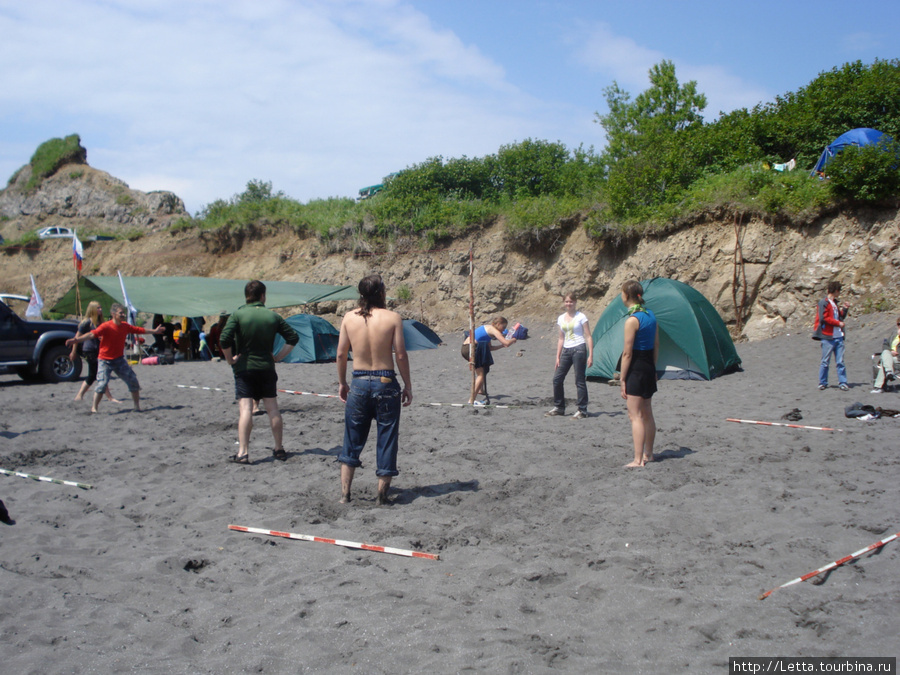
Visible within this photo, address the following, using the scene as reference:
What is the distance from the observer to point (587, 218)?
22.7 meters

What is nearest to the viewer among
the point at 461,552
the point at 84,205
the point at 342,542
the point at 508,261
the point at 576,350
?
the point at 461,552

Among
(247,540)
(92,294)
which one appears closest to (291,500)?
(247,540)

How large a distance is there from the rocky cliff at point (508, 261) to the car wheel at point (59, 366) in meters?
11.3

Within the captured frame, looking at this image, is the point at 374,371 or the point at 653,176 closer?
the point at 374,371

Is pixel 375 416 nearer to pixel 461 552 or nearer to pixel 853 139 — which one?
pixel 461 552

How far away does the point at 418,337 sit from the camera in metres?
21.5

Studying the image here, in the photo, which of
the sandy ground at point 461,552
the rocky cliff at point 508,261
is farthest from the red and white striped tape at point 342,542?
the rocky cliff at point 508,261

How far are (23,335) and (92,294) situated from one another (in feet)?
17.7

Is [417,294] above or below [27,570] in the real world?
above

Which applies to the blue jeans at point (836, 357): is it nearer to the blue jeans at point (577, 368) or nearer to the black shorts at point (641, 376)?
the blue jeans at point (577, 368)

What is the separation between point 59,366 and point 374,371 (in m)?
11.6

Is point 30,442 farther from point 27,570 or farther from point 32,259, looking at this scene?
point 32,259

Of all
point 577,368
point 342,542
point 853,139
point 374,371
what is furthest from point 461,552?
point 853,139

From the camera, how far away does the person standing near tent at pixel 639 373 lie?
600 cm
